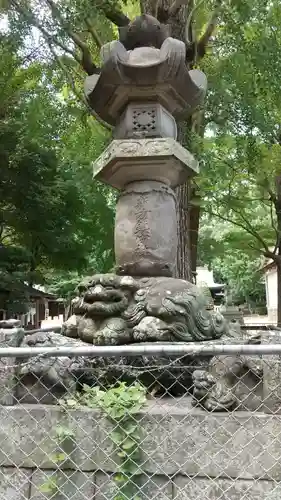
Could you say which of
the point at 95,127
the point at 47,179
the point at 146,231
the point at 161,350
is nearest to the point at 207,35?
the point at 95,127

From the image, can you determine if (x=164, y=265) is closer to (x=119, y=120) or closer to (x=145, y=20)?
(x=119, y=120)

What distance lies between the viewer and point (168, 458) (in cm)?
278

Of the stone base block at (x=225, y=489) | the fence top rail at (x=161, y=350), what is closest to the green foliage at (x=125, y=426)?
the stone base block at (x=225, y=489)

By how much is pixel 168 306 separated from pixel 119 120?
7.85ft

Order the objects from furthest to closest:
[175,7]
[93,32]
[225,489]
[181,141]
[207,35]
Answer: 1. [207,35]
2. [93,32]
3. [181,141]
4. [175,7]
5. [225,489]

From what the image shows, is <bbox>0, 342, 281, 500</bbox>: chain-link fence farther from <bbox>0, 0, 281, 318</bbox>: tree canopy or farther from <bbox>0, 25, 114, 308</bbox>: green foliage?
<bbox>0, 25, 114, 308</bbox>: green foliage

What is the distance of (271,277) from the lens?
37406mm

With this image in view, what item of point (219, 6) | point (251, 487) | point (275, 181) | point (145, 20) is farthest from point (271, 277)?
point (251, 487)

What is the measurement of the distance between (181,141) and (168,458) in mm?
7101

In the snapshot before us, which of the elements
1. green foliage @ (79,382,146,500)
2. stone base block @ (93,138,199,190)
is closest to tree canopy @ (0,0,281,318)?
stone base block @ (93,138,199,190)

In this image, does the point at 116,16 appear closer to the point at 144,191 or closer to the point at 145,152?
the point at 145,152

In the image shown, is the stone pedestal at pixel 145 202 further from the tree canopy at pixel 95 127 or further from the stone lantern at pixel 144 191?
the tree canopy at pixel 95 127

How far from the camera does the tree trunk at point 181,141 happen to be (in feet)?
29.2

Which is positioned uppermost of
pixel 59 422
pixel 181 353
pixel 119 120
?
pixel 119 120
